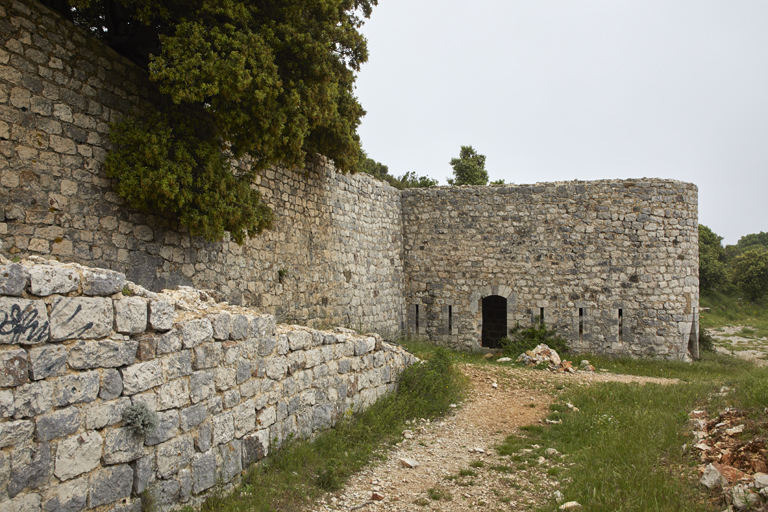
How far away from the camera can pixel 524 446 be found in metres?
6.40

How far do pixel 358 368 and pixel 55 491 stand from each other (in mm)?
4112

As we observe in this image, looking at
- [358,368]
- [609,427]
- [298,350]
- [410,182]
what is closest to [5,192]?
[298,350]

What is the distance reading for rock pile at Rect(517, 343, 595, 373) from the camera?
11.7 m

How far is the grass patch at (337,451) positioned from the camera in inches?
176

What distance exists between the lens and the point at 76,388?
3.35m

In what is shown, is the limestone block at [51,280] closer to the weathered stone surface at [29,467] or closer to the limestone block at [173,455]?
the weathered stone surface at [29,467]

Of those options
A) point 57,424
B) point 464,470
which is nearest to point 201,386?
point 57,424

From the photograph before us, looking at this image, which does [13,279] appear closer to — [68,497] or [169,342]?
[169,342]

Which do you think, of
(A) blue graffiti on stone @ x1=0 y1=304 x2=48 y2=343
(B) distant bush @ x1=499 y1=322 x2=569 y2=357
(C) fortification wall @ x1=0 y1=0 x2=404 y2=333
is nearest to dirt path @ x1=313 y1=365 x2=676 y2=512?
(A) blue graffiti on stone @ x1=0 y1=304 x2=48 y2=343

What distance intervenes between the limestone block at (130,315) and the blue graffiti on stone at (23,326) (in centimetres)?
50

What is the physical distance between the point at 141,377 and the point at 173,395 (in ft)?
1.20

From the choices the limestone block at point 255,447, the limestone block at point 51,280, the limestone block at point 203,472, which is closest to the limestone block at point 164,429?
the limestone block at point 203,472

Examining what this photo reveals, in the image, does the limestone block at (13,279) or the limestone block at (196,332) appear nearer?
the limestone block at (13,279)

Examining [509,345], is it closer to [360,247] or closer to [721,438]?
[360,247]
